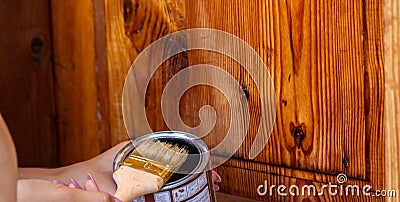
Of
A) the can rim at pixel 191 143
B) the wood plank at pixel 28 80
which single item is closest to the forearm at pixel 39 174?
the can rim at pixel 191 143

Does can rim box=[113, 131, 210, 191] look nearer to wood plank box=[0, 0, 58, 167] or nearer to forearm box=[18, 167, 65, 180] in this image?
forearm box=[18, 167, 65, 180]

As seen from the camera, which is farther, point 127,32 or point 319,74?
point 127,32

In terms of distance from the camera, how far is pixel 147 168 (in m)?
1.10

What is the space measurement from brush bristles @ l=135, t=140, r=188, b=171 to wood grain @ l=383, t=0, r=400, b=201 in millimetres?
297

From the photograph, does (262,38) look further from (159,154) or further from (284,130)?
(159,154)

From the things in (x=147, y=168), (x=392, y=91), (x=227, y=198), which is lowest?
(x=227, y=198)

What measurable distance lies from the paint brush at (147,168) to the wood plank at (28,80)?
0.54m

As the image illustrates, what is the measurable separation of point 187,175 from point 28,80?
649 millimetres

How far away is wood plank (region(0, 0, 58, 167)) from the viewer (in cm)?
158

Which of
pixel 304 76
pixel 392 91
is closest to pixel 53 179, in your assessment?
pixel 304 76

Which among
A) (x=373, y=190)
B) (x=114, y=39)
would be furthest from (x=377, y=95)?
(x=114, y=39)

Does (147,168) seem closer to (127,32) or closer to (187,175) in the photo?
(187,175)

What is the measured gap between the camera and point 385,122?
3.51 feet

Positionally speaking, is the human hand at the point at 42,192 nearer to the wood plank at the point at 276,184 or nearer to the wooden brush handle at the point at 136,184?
the wooden brush handle at the point at 136,184
